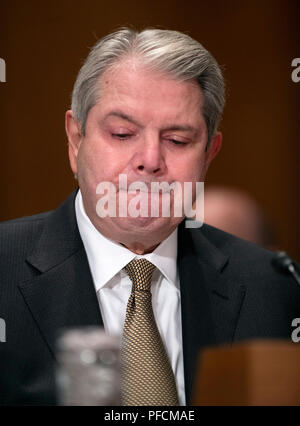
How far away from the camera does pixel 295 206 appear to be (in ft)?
6.50

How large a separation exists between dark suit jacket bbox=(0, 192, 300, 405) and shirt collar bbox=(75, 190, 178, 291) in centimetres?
2

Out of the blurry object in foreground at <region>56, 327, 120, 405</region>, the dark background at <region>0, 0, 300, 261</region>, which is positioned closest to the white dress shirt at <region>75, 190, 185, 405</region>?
the dark background at <region>0, 0, 300, 261</region>

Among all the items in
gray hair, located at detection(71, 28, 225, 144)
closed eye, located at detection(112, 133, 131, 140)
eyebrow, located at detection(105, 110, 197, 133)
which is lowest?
closed eye, located at detection(112, 133, 131, 140)

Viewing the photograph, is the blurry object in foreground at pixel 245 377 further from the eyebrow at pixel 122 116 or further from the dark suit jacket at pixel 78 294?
the eyebrow at pixel 122 116

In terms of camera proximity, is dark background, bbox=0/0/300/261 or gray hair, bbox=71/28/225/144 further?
dark background, bbox=0/0/300/261

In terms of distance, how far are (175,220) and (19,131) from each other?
431 millimetres

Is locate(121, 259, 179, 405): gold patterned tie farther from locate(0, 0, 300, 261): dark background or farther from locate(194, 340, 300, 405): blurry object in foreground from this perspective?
locate(0, 0, 300, 261): dark background

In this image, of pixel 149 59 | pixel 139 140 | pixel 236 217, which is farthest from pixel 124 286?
pixel 236 217

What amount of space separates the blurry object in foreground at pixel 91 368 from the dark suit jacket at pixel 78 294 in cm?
27

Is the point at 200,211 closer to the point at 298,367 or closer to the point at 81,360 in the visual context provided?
the point at 298,367

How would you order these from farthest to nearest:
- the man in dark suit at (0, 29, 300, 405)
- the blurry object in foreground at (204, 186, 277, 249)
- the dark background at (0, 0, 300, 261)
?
the blurry object in foreground at (204, 186, 277, 249), the dark background at (0, 0, 300, 261), the man in dark suit at (0, 29, 300, 405)

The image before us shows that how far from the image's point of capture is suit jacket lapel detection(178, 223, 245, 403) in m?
1.38

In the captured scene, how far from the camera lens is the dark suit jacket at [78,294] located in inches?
50.0
